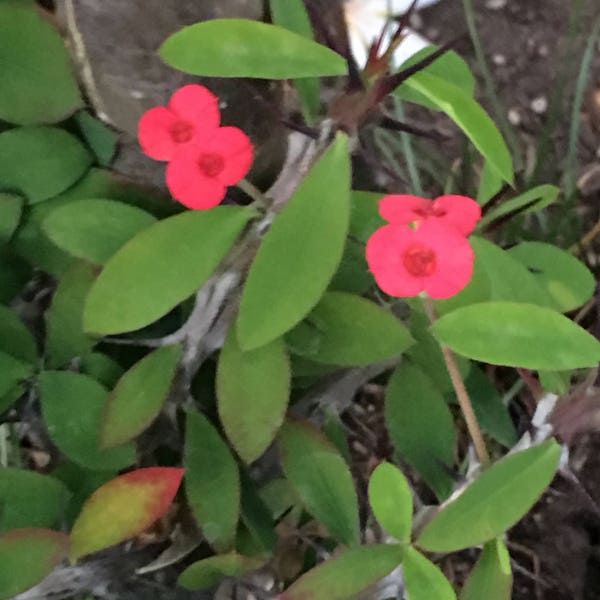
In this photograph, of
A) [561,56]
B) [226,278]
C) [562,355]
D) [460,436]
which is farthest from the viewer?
[561,56]

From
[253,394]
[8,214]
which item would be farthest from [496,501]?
[8,214]

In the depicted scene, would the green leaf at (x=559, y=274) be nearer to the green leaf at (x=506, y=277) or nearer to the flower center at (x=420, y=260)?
the green leaf at (x=506, y=277)

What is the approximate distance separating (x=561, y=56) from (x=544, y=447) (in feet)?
→ 2.34

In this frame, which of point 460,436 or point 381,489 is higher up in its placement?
point 381,489

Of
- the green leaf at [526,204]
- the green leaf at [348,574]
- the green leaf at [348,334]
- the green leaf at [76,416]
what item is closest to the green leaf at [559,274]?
the green leaf at [526,204]

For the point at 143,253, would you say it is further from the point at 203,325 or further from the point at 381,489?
the point at 381,489

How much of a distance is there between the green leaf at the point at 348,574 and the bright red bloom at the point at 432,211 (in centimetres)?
24

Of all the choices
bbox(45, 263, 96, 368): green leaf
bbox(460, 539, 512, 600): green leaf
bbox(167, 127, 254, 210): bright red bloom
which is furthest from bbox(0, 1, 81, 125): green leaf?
bbox(460, 539, 512, 600): green leaf

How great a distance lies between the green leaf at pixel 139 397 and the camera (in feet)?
1.96

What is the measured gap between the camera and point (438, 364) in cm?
68

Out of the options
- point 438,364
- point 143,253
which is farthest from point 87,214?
point 438,364

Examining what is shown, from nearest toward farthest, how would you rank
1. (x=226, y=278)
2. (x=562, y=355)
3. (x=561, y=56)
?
(x=562, y=355), (x=226, y=278), (x=561, y=56)

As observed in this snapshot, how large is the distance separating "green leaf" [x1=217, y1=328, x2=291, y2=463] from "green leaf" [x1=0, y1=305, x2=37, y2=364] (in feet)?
0.55

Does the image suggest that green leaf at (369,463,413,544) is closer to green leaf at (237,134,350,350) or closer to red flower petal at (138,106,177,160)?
green leaf at (237,134,350,350)
